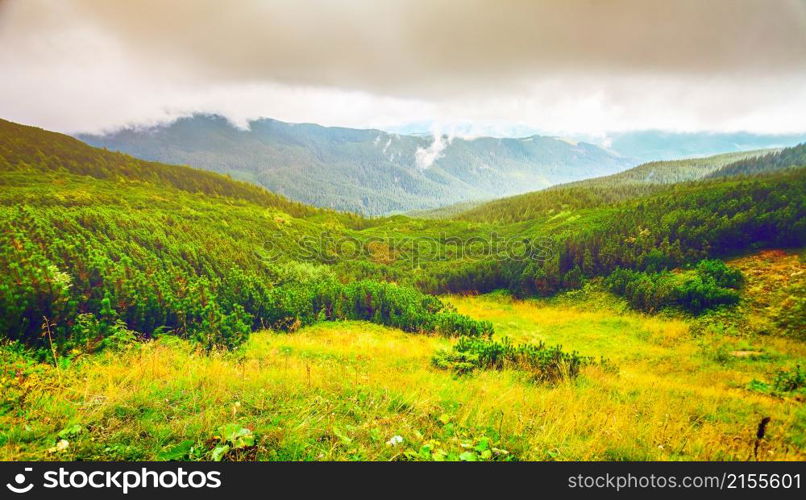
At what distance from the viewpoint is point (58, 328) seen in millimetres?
7387

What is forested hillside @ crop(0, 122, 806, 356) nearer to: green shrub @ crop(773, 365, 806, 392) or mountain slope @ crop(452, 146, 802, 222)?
green shrub @ crop(773, 365, 806, 392)

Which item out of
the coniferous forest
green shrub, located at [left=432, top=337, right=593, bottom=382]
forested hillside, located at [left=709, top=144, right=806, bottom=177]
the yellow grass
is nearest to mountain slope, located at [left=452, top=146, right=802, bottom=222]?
forested hillside, located at [left=709, top=144, right=806, bottom=177]

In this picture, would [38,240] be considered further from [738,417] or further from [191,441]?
[738,417]

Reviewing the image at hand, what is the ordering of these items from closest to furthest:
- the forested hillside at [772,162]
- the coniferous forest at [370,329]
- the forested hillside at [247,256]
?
the coniferous forest at [370,329] → the forested hillside at [247,256] → the forested hillside at [772,162]

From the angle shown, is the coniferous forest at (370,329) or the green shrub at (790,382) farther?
the green shrub at (790,382)

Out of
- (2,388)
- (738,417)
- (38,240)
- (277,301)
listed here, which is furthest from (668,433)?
(38,240)

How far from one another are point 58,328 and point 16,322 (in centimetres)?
68

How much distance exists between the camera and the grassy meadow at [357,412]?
322cm

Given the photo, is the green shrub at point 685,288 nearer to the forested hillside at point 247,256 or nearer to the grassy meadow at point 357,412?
the forested hillside at point 247,256

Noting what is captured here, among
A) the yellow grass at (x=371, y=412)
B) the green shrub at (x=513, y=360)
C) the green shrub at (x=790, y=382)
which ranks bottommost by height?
the green shrub at (x=790, y=382)
